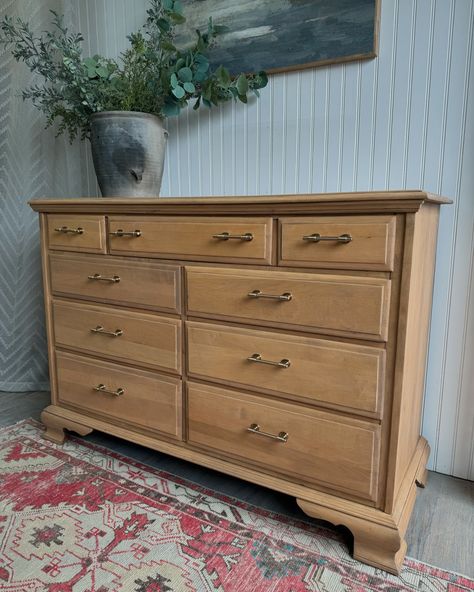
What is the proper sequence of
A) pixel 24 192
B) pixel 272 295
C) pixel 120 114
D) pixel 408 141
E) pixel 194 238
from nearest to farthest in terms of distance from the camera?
pixel 272 295
pixel 194 238
pixel 408 141
pixel 120 114
pixel 24 192

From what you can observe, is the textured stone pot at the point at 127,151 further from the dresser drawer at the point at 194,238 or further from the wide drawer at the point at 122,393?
the wide drawer at the point at 122,393

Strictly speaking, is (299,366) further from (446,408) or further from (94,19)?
(94,19)

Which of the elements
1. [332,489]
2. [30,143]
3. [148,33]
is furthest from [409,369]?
[30,143]

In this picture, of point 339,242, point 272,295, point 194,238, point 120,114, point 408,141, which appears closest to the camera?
point 339,242

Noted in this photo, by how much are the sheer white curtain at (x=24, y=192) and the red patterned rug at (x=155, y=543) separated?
2.92 feet

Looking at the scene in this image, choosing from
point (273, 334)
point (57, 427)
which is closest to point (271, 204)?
point (273, 334)

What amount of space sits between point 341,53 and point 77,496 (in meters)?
1.72

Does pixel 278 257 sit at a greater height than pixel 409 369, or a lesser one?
greater

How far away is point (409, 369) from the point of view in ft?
4.07

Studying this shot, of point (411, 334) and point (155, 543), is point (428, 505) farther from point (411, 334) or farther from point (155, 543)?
point (155, 543)

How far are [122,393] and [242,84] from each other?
3.95 feet

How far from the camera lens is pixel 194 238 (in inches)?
54.8

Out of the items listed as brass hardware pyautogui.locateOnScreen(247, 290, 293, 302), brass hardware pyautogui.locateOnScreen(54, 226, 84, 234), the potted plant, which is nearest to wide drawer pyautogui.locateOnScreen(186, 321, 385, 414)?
brass hardware pyautogui.locateOnScreen(247, 290, 293, 302)

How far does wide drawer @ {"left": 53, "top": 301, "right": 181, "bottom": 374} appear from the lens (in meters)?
1.51
